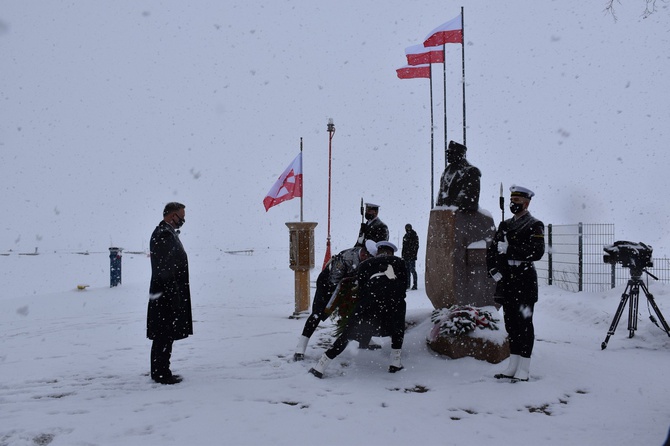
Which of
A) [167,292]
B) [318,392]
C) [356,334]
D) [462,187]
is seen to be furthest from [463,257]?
[167,292]

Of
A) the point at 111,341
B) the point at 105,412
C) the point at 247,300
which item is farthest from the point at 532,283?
the point at 247,300

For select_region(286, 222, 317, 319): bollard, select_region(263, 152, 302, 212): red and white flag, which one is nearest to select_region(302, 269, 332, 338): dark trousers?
select_region(286, 222, 317, 319): bollard

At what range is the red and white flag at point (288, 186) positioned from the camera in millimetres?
12258

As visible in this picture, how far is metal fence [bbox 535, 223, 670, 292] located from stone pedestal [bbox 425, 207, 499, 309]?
529 cm

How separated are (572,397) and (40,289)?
62.2 feet

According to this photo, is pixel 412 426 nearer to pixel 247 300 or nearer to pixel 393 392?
pixel 393 392

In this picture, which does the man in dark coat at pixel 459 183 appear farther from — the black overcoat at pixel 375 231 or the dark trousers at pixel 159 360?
the dark trousers at pixel 159 360

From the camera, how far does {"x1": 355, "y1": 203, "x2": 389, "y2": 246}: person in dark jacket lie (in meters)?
7.01

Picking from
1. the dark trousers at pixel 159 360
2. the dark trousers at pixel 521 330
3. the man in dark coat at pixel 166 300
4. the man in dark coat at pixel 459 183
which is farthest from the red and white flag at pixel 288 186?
the dark trousers at pixel 521 330

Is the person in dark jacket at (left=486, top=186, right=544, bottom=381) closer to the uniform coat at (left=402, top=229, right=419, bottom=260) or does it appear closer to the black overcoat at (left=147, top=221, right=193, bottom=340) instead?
the black overcoat at (left=147, top=221, right=193, bottom=340)

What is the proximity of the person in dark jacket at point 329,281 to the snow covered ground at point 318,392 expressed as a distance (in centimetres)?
30

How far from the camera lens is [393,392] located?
15.7ft

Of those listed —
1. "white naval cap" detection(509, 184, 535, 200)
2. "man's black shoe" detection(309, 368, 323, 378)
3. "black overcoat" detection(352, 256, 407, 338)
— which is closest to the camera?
"man's black shoe" detection(309, 368, 323, 378)

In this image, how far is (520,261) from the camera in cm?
523
